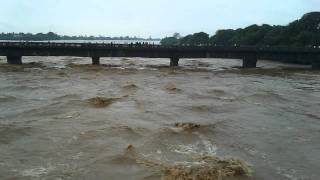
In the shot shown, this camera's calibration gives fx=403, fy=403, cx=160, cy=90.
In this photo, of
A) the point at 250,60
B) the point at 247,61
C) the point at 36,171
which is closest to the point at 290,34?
the point at 250,60

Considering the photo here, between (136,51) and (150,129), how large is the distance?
46.0 metres

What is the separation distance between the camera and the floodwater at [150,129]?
1814cm

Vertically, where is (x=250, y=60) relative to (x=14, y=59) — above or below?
below

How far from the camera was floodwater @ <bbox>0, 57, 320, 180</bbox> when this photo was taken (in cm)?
1814

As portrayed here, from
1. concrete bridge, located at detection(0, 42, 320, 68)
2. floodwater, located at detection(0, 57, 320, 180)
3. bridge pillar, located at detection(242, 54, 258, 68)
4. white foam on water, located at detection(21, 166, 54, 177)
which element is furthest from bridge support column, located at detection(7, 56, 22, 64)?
white foam on water, located at detection(21, 166, 54, 177)

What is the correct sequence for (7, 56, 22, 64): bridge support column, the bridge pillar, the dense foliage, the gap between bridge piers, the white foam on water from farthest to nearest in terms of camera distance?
the dense foliage < the bridge pillar < the gap between bridge piers < (7, 56, 22, 64): bridge support column < the white foam on water

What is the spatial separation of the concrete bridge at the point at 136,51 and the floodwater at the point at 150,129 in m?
23.6

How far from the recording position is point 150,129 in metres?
24.8

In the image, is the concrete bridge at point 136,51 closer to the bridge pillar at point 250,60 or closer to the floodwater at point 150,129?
the bridge pillar at point 250,60

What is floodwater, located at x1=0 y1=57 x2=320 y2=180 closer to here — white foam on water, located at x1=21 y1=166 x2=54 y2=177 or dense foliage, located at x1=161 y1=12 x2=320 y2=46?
white foam on water, located at x1=21 y1=166 x2=54 y2=177

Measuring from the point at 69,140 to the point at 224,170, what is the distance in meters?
8.90

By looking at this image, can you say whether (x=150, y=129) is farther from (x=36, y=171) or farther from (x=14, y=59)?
(x=14, y=59)

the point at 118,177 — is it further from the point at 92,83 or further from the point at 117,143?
the point at 92,83

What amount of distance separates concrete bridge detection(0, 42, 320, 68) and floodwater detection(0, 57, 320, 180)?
23.6 meters
